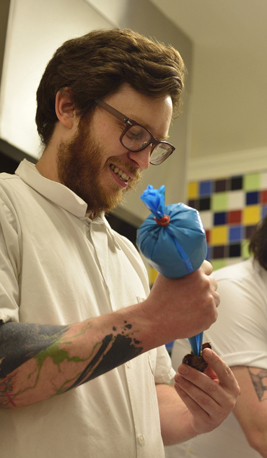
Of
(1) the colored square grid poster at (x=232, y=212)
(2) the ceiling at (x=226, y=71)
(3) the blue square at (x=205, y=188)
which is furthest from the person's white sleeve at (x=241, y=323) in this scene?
(3) the blue square at (x=205, y=188)

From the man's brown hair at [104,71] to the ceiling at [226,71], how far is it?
A: 3.99 ft

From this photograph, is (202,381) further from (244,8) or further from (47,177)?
(244,8)

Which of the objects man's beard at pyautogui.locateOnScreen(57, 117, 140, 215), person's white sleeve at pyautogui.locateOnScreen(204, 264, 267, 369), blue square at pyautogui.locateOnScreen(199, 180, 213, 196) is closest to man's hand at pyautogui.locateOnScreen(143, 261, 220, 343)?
man's beard at pyautogui.locateOnScreen(57, 117, 140, 215)

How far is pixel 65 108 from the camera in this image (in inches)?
49.1

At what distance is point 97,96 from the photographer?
1204 mm

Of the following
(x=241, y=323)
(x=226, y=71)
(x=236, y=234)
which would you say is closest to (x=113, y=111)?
(x=241, y=323)

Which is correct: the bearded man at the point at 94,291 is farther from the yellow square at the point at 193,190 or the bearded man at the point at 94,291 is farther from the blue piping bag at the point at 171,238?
the yellow square at the point at 193,190

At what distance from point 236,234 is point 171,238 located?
2629mm

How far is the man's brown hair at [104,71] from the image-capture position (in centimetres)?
120

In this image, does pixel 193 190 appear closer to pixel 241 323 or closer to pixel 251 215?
pixel 251 215

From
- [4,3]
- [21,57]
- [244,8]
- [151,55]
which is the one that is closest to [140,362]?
[151,55]

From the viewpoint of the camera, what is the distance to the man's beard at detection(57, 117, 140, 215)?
118cm

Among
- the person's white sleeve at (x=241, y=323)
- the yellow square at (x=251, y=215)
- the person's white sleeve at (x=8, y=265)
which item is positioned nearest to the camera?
the person's white sleeve at (x=8, y=265)

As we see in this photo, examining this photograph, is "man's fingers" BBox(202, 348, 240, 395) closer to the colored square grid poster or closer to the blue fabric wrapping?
the blue fabric wrapping
